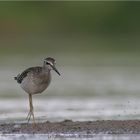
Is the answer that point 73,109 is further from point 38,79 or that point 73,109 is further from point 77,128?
point 77,128

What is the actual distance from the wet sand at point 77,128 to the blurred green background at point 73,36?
1088 cm

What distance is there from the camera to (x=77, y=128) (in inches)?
640

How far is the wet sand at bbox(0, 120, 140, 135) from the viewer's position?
1593cm

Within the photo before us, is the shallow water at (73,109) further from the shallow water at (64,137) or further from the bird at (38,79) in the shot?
the shallow water at (64,137)

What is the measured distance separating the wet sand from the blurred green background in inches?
428

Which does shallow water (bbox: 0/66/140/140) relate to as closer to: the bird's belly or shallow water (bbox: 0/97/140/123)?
shallow water (bbox: 0/97/140/123)

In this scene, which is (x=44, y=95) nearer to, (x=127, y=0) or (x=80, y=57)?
(x=80, y=57)

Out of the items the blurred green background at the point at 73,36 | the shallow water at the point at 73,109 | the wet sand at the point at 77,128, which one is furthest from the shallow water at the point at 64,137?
the blurred green background at the point at 73,36

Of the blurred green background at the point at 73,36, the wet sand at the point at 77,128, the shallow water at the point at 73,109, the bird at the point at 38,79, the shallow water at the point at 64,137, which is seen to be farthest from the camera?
the blurred green background at the point at 73,36

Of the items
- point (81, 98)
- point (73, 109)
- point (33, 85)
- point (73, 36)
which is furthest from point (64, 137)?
point (73, 36)

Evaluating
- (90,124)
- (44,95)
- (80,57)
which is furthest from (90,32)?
(90,124)

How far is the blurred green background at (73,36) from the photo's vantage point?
30031 mm

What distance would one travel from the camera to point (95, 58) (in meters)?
32.2

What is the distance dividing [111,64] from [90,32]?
1247 centimetres
